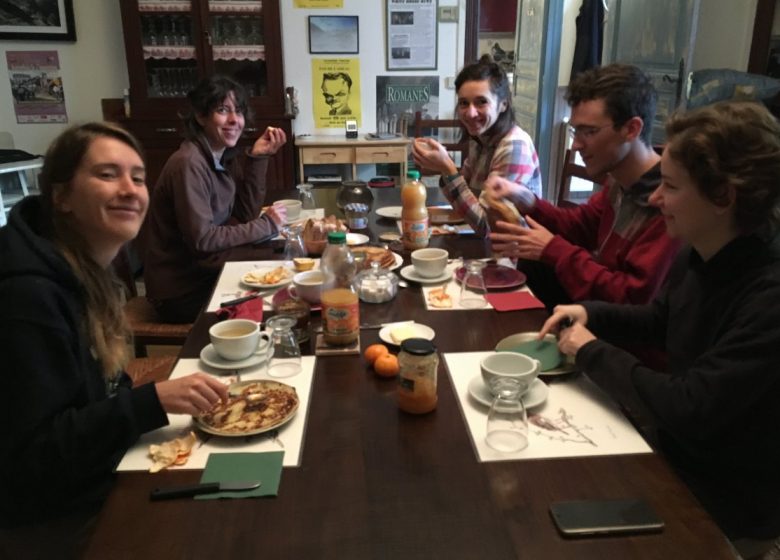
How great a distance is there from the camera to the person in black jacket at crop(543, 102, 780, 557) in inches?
40.8

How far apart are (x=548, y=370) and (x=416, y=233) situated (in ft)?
2.98

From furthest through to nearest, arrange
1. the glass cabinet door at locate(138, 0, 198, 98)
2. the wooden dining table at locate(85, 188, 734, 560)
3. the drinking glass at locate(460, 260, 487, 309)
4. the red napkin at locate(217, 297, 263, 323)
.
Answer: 1. the glass cabinet door at locate(138, 0, 198, 98)
2. the drinking glass at locate(460, 260, 487, 309)
3. the red napkin at locate(217, 297, 263, 323)
4. the wooden dining table at locate(85, 188, 734, 560)

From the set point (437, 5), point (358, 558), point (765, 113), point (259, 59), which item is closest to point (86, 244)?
point (358, 558)

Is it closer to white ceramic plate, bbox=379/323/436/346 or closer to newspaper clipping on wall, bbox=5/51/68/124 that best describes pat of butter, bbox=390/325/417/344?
white ceramic plate, bbox=379/323/436/346

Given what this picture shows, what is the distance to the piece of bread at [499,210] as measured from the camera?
6.70 feet

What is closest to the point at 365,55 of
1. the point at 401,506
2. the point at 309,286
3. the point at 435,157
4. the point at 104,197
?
the point at 435,157

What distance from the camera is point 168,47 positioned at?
14.1ft

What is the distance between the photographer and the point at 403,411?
3.68ft

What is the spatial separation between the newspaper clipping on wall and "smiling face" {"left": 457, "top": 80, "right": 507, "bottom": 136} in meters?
3.36

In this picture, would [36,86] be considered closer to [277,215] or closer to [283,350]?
[277,215]

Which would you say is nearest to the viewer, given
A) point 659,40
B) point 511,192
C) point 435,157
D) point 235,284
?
point 235,284

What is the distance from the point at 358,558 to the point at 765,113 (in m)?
1.04

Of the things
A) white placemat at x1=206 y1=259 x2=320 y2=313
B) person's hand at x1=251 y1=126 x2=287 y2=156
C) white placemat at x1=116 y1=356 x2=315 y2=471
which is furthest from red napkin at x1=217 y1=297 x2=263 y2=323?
person's hand at x1=251 y1=126 x2=287 y2=156

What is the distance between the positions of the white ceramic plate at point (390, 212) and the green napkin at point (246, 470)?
1.63m
